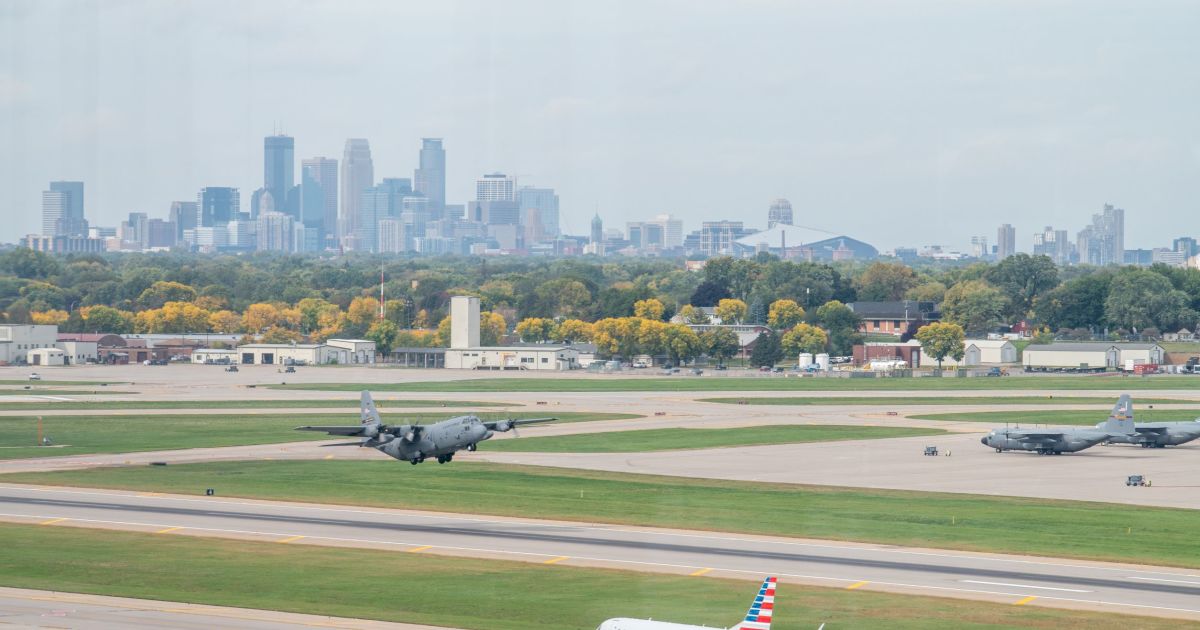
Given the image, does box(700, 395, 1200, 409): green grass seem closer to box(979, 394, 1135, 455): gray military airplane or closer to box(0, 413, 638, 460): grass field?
box(0, 413, 638, 460): grass field

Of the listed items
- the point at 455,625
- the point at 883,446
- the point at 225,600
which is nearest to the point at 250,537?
the point at 225,600

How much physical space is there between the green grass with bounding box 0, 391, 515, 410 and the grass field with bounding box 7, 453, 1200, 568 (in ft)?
177

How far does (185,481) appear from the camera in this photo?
96.5 meters

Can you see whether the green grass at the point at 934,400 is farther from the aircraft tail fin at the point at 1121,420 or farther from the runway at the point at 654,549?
the runway at the point at 654,549

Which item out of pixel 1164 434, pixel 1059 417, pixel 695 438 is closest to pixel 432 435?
pixel 695 438

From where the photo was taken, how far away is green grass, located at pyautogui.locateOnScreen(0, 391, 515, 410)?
529ft

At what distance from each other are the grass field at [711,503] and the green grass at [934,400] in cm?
7161

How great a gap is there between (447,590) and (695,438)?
229ft

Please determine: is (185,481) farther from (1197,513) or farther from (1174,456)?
(1174,456)

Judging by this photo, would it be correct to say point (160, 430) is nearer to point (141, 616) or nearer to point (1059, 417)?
point (141, 616)

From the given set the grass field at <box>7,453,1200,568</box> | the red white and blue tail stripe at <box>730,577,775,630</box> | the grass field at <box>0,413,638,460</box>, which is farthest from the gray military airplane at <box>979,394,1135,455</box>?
the red white and blue tail stripe at <box>730,577,775,630</box>

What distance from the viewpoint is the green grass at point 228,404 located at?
16125cm

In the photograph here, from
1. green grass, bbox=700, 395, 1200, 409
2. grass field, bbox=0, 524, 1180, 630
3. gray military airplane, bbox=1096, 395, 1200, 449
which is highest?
green grass, bbox=700, 395, 1200, 409

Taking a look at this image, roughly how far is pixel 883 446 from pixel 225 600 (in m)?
76.1
